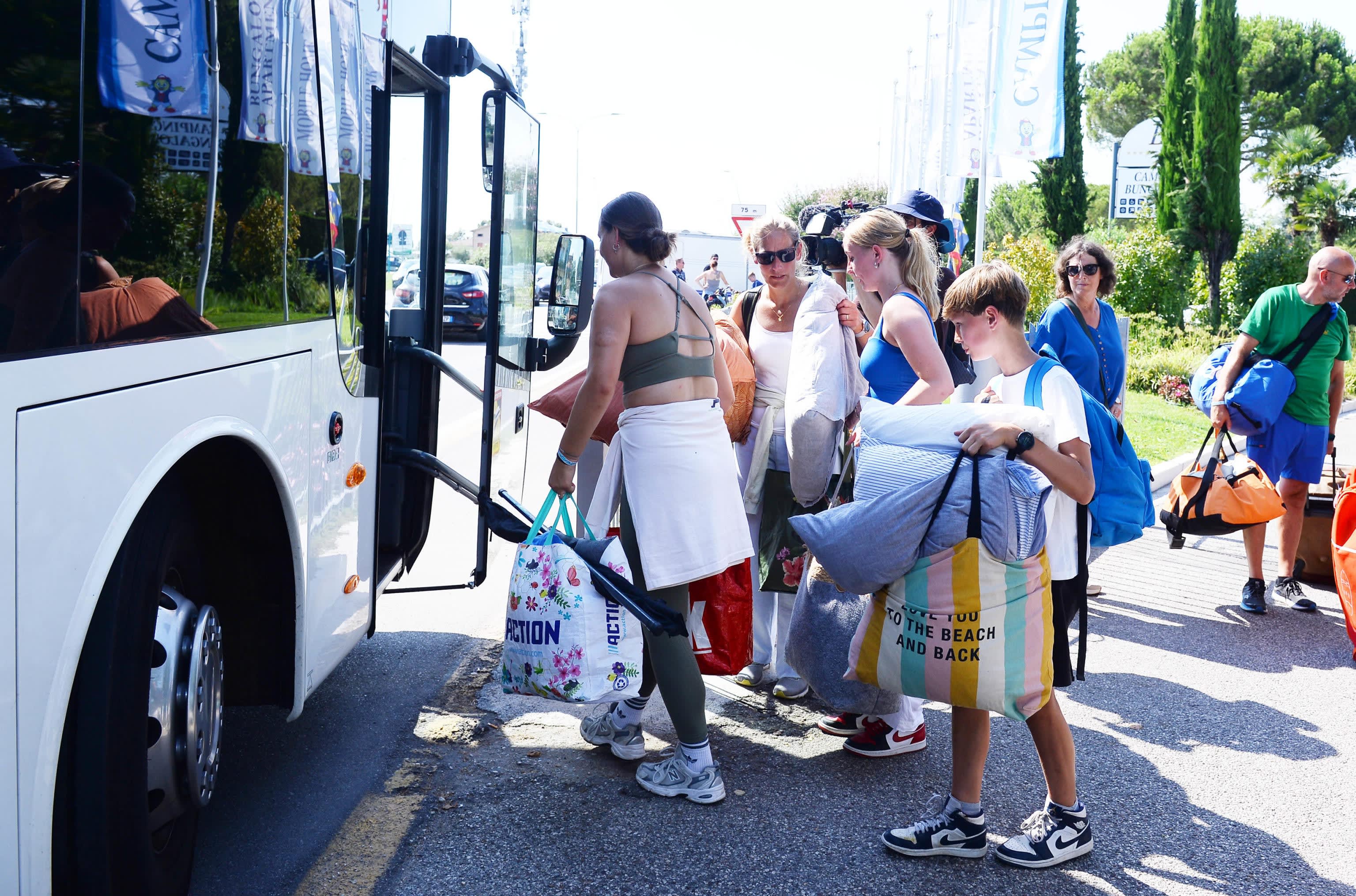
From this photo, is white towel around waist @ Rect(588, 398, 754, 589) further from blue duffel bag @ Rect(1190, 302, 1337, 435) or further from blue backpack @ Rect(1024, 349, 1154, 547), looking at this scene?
blue duffel bag @ Rect(1190, 302, 1337, 435)

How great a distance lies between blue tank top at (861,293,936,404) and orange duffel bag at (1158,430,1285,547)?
2.89 metres

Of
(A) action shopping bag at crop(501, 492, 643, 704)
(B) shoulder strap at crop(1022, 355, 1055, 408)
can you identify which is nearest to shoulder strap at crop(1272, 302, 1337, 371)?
(B) shoulder strap at crop(1022, 355, 1055, 408)

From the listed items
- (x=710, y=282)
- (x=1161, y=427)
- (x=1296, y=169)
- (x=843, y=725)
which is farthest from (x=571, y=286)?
(x=1296, y=169)

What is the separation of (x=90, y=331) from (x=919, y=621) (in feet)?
6.95

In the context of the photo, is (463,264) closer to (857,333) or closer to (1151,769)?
(857,333)

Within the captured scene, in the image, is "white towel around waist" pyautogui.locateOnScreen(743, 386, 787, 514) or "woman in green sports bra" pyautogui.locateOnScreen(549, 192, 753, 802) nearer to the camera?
"woman in green sports bra" pyautogui.locateOnScreen(549, 192, 753, 802)

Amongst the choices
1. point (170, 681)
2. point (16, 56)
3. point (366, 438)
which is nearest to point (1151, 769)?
point (366, 438)

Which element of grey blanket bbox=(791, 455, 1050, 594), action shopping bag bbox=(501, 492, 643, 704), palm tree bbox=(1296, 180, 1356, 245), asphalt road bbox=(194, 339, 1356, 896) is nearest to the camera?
grey blanket bbox=(791, 455, 1050, 594)

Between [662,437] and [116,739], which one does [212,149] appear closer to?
[116,739]

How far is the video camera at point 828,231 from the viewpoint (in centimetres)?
481

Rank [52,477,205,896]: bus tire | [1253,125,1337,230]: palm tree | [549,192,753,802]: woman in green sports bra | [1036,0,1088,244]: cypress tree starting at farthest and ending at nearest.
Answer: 1. [1253,125,1337,230]: palm tree
2. [1036,0,1088,244]: cypress tree
3. [549,192,753,802]: woman in green sports bra
4. [52,477,205,896]: bus tire

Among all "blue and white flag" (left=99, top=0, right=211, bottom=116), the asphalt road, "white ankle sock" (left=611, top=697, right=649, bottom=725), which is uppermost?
"blue and white flag" (left=99, top=0, right=211, bottom=116)

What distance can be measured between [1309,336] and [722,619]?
13.4 feet

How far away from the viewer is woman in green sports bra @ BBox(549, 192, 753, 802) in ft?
12.3
